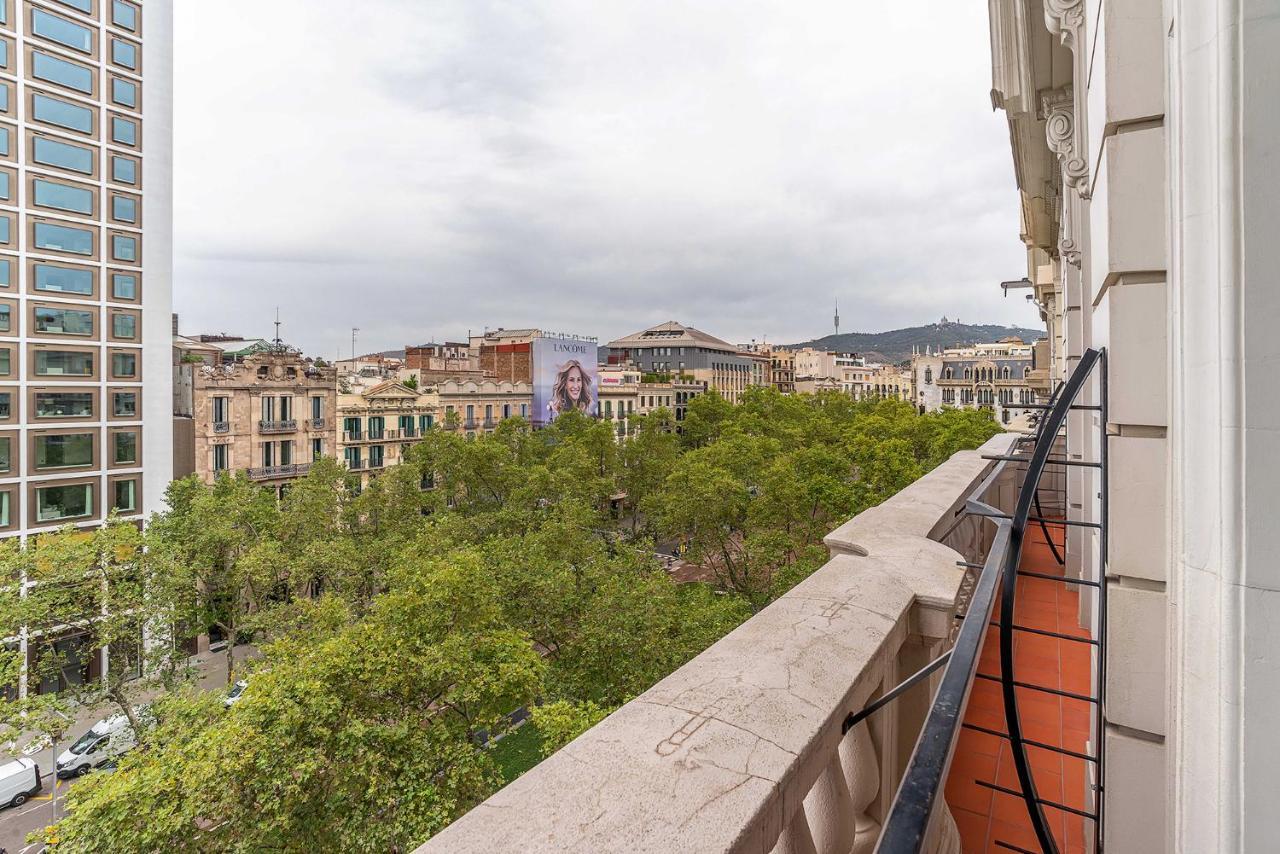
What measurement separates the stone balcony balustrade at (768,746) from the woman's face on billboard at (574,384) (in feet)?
155

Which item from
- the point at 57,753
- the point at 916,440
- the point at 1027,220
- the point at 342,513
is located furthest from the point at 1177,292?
the point at 916,440

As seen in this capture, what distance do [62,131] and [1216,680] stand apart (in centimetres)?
3276

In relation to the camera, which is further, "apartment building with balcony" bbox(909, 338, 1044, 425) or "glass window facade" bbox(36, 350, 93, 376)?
"apartment building with balcony" bbox(909, 338, 1044, 425)

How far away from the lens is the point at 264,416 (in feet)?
101

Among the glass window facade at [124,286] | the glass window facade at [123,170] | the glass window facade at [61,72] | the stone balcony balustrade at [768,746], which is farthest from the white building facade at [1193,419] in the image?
the glass window facade at [61,72]

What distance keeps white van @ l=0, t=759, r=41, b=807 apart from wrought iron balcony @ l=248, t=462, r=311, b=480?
15.6 m

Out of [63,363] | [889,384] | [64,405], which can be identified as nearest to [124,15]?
[63,363]

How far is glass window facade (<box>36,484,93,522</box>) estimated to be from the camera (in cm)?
2330

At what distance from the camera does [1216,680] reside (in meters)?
1.25

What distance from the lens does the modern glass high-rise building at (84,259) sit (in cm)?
2261

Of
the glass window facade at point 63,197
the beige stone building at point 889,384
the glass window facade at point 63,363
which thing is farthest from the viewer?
the beige stone building at point 889,384

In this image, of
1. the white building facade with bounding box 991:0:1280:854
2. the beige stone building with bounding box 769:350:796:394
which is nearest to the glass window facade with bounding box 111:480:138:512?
the white building facade with bounding box 991:0:1280:854

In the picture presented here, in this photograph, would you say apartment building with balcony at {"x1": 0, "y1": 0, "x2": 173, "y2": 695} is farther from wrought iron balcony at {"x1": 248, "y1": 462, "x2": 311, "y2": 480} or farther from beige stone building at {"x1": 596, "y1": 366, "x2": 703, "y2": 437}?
beige stone building at {"x1": 596, "y1": 366, "x2": 703, "y2": 437}

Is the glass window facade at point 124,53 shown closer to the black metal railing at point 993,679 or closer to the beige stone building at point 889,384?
the black metal railing at point 993,679
